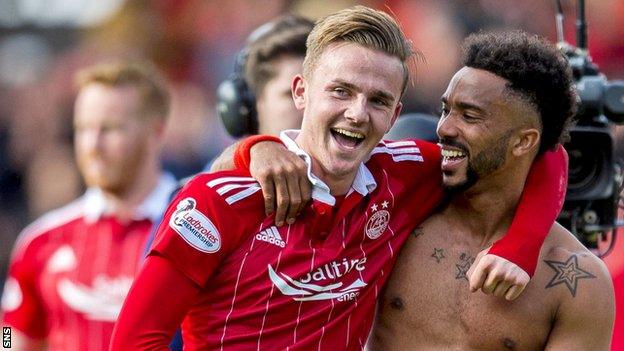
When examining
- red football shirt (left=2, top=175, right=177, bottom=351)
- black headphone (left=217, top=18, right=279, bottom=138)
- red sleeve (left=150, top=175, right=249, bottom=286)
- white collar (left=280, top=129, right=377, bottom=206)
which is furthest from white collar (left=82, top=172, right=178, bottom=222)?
red sleeve (left=150, top=175, right=249, bottom=286)

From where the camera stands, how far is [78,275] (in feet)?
18.8

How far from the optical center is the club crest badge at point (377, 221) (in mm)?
3928

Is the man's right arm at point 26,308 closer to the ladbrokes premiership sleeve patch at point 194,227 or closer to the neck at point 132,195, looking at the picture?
the neck at point 132,195

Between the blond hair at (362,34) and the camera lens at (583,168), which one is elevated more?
the blond hair at (362,34)

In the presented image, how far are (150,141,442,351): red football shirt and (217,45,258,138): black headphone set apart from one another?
1791 millimetres

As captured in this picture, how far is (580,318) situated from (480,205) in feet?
1.49

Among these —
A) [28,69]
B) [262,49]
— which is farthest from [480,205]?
[28,69]

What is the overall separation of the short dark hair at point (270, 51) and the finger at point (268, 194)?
185 centimetres

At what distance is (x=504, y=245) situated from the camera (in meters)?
3.91

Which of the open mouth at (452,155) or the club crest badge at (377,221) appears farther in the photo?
the open mouth at (452,155)

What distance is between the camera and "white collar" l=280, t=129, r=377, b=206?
12.5ft

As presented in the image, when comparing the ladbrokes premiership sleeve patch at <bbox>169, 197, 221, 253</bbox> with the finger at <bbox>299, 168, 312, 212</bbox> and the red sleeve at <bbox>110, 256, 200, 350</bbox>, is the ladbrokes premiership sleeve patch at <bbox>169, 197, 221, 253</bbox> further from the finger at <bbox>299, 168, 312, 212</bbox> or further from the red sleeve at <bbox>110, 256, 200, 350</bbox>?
the finger at <bbox>299, 168, 312, 212</bbox>

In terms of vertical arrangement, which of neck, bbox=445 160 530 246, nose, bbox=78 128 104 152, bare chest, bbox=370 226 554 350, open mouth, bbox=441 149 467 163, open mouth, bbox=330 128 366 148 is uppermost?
open mouth, bbox=330 128 366 148

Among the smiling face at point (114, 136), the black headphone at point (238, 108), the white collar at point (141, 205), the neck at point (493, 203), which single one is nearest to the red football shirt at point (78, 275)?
the white collar at point (141, 205)
